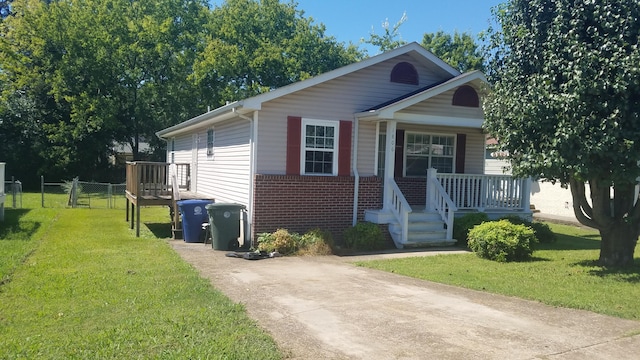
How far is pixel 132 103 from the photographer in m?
32.3

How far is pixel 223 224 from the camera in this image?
10.9 m

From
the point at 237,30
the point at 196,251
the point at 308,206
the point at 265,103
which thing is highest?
the point at 237,30

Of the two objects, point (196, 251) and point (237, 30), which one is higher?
point (237, 30)

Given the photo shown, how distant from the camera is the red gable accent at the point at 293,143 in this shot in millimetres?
11211

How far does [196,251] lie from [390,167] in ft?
16.2

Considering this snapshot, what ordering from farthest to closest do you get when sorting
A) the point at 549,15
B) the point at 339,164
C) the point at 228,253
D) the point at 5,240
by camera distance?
the point at 339,164 < the point at 5,240 < the point at 228,253 < the point at 549,15

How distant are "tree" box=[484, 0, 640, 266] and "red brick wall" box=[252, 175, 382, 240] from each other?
149 inches

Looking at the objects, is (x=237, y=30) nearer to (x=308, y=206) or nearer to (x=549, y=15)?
(x=308, y=206)

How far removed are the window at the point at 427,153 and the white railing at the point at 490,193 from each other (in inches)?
22.0

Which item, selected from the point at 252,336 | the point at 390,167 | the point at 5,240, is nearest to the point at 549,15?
the point at 390,167

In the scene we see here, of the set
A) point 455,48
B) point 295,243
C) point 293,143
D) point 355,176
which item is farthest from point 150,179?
point 455,48

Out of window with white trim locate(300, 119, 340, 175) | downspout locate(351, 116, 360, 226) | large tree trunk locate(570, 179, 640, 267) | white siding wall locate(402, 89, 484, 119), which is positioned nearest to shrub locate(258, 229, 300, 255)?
window with white trim locate(300, 119, 340, 175)

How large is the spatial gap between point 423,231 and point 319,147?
3.19 meters

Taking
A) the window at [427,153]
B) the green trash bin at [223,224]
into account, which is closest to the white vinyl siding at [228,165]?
the green trash bin at [223,224]
